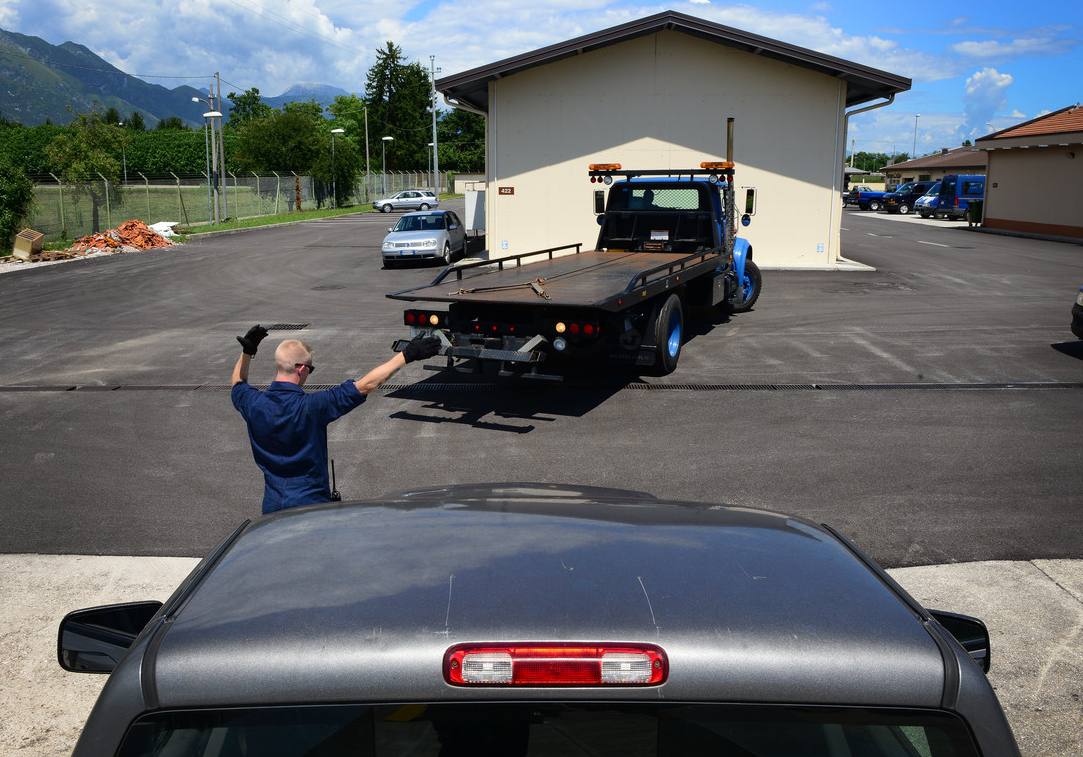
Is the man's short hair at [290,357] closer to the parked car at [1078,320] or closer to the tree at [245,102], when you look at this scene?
the parked car at [1078,320]

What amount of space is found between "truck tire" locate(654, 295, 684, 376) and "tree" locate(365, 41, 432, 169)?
96.9m

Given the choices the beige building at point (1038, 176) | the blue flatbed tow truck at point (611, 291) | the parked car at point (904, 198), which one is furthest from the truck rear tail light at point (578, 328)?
the parked car at point (904, 198)

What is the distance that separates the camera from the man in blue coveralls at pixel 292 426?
479cm

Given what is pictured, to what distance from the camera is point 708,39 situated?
24.1m

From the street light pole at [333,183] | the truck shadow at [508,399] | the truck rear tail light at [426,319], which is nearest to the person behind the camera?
the truck shadow at [508,399]

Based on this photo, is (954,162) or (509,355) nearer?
(509,355)

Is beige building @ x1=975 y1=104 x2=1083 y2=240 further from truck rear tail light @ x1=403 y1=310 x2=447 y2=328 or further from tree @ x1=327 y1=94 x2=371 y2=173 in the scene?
tree @ x1=327 y1=94 x2=371 y2=173

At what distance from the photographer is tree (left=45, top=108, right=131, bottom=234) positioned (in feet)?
111

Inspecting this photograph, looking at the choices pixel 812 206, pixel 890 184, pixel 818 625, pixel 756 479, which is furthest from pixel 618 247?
pixel 890 184

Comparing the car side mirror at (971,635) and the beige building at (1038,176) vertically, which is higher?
the beige building at (1038,176)

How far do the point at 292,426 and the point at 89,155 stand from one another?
35.7 m

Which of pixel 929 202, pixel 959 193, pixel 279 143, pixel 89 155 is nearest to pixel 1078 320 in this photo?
pixel 89 155

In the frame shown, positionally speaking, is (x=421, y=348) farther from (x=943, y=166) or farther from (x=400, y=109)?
(x=400, y=109)

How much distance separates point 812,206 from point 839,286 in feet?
13.2
